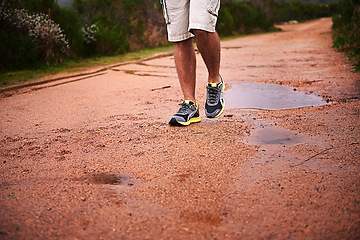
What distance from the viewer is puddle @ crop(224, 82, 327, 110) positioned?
324cm

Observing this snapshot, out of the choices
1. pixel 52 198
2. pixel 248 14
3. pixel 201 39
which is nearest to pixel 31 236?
pixel 52 198

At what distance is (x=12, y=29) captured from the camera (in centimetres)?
644

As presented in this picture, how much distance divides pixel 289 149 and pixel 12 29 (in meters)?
5.94

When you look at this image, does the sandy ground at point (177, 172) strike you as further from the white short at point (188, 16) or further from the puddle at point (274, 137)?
the white short at point (188, 16)

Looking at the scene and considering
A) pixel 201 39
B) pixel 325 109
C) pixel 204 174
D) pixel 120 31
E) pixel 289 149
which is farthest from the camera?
pixel 120 31

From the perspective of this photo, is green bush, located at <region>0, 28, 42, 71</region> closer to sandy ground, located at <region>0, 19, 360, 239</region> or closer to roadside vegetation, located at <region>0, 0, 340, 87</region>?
roadside vegetation, located at <region>0, 0, 340, 87</region>

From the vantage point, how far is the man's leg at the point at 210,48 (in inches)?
102

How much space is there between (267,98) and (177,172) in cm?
201

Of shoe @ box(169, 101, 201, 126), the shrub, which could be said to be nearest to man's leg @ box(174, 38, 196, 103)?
shoe @ box(169, 101, 201, 126)

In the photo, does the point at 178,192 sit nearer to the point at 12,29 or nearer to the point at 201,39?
the point at 201,39

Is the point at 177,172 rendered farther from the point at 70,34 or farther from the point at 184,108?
the point at 70,34

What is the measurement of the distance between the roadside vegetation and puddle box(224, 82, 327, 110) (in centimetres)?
321

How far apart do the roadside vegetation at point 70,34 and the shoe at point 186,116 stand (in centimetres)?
324

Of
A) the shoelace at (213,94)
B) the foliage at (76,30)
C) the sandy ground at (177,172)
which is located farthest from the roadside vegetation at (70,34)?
the shoelace at (213,94)
